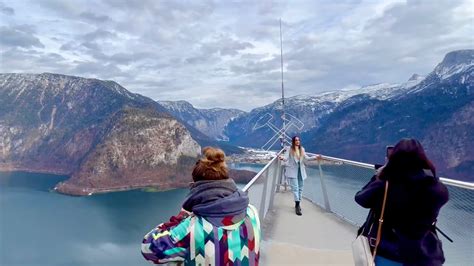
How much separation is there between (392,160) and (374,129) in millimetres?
193698

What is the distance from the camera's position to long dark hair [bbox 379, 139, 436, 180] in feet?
6.56

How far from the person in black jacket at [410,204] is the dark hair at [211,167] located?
80 centimetres

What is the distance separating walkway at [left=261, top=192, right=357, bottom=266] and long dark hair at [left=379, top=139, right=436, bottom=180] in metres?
2.01

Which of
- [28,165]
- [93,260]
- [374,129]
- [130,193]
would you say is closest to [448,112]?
[374,129]

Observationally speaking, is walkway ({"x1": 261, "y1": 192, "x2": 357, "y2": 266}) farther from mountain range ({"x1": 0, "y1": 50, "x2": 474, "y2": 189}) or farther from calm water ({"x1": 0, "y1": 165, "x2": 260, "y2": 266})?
mountain range ({"x1": 0, "y1": 50, "x2": 474, "y2": 189})

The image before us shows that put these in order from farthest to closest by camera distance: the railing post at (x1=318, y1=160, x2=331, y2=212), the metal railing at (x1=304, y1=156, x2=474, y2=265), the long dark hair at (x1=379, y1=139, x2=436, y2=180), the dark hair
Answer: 1. the railing post at (x1=318, y1=160, x2=331, y2=212)
2. the metal railing at (x1=304, y1=156, x2=474, y2=265)
3. the long dark hair at (x1=379, y1=139, x2=436, y2=180)
4. the dark hair

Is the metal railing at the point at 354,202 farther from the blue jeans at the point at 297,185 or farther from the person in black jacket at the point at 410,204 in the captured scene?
the person in black jacket at the point at 410,204

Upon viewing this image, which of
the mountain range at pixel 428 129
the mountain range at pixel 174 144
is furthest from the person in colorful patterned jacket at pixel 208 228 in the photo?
the mountain range at pixel 428 129

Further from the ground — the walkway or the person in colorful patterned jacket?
the person in colorful patterned jacket

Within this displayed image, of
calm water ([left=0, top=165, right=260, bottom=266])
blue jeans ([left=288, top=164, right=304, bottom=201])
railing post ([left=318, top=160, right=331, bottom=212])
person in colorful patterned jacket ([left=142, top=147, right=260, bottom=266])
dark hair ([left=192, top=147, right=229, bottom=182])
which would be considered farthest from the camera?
calm water ([left=0, top=165, right=260, bottom=266])

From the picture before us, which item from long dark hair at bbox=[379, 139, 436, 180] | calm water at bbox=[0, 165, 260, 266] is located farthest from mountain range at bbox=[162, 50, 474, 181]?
long dark hair at bbox=[379, 139, 436, 180]

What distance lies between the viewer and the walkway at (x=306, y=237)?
3.86 metres

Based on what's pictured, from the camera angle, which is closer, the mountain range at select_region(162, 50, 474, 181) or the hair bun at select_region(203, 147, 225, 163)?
the hair bun at select_region(203, 147, 225, 163)

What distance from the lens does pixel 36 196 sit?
98.5 metres
